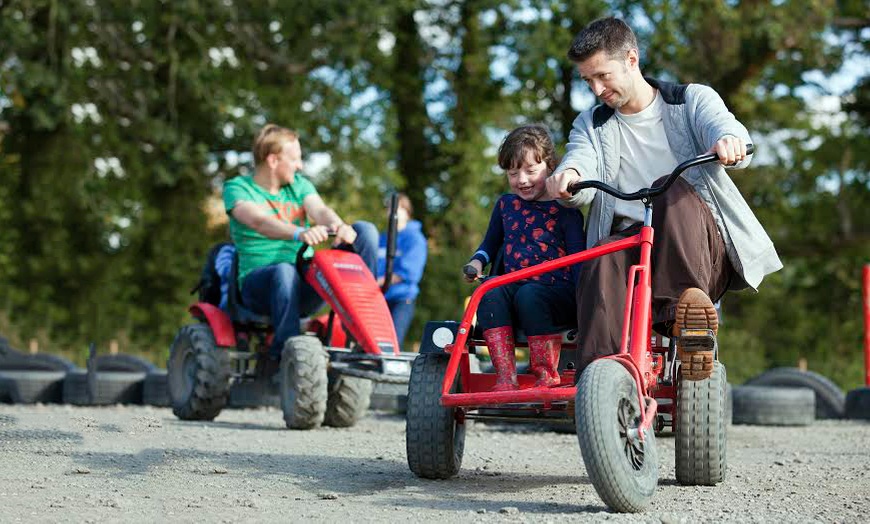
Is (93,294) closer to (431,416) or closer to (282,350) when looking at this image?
(282,350)

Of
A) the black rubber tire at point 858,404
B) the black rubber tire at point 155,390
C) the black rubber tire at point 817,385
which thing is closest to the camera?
the black rubber tire at point 155,390

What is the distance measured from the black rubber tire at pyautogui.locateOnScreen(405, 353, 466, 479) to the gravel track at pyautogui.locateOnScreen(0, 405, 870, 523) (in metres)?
0.09

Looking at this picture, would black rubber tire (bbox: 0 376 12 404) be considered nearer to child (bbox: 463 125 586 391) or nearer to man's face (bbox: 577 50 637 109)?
child (bbox: 463 125 586 391)

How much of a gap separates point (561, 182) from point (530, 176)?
1.63 feet

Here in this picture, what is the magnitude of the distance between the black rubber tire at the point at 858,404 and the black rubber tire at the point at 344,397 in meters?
4.76

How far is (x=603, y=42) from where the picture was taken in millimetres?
4902

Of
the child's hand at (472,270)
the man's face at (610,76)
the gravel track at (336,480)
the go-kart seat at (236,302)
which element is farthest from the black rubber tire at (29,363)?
the man's face at (610,76)

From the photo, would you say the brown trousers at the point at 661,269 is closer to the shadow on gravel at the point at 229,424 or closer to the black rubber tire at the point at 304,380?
the black rubber tire at the point at 304,380

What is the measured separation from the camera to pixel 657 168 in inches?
200

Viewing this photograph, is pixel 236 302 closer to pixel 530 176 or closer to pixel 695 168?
pixel 530 176

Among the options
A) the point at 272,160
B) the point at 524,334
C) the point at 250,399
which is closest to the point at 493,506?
the point at 524,334

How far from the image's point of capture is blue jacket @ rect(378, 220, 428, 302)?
33.3ft

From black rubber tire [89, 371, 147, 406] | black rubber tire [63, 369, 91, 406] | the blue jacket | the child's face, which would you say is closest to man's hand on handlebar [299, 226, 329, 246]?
the blue jacket

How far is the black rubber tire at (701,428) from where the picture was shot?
4.93 meters
